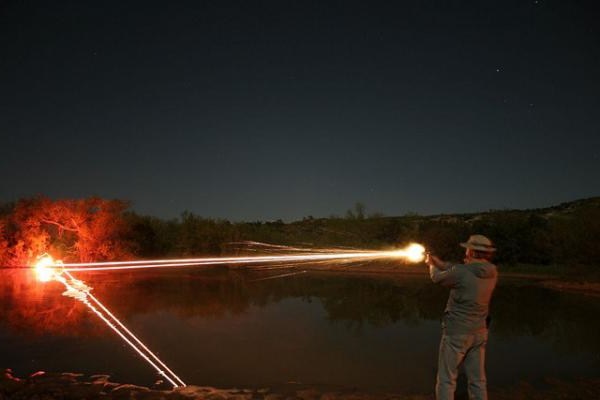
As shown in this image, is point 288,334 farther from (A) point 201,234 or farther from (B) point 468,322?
(A) point 201,234

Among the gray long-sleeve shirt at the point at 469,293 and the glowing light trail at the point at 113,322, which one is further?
the glowing light trail at the point at 113,322

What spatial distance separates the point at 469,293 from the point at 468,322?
324mm

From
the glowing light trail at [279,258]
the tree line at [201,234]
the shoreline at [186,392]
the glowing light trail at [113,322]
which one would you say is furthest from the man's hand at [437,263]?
the tree line at [201,234]

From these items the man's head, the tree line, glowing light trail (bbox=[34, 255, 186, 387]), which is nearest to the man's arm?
the man's head

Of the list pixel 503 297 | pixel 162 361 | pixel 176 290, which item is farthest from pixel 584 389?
pixel 176 290

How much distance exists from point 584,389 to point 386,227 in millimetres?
33781

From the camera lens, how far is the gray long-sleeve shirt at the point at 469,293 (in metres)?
4.91

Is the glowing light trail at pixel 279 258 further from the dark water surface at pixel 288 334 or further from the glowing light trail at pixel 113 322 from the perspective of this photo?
the dark water surface at pixel 288 334

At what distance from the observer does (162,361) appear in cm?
905

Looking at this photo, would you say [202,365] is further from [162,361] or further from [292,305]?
[292,305]

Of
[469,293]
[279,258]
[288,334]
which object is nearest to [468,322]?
[469,293]

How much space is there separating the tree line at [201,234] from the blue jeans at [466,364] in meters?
23.9

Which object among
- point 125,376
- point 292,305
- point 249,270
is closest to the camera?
point 125,376

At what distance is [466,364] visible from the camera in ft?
16.6
